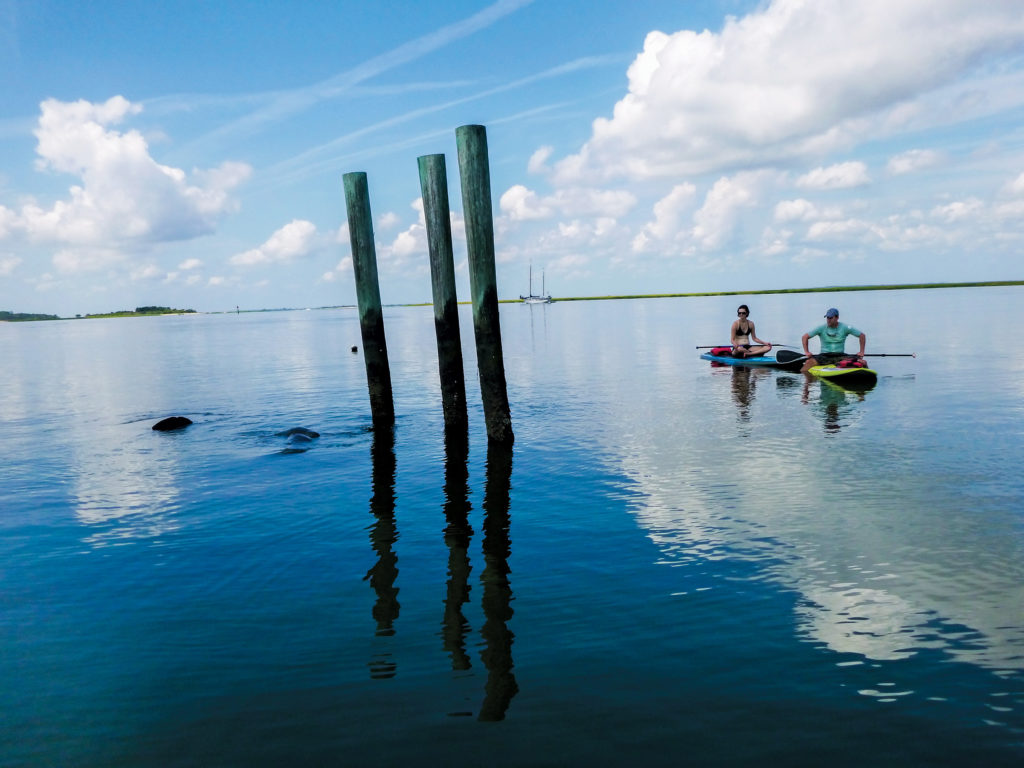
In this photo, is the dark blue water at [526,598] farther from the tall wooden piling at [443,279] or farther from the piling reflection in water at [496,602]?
the tall wooden piling at [443,279]

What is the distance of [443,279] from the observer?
14914 mm

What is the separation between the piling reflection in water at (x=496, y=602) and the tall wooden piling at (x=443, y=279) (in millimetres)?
3968

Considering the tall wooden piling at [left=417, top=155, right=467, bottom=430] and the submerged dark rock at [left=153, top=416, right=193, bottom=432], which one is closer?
the tall wooden piling at [left=417, top=155, right=467, bottom=430]

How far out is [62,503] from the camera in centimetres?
1121

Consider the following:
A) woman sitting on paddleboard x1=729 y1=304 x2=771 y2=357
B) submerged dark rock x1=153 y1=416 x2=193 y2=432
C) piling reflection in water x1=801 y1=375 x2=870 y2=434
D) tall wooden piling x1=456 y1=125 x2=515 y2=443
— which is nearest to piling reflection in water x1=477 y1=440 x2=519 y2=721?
tall wooden piling x1=456 y1=125 x2=515 y2=443

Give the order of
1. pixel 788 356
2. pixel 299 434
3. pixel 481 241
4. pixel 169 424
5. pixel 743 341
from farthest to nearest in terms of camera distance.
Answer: pixel 743 341
pixel 788 356
pixel 169 424
pixel 299 434
pixel 481 241

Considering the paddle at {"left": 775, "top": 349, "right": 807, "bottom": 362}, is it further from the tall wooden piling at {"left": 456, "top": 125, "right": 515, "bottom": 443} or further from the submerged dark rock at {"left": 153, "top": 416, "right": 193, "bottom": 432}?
the submerged dark rock at {"left": 153, "top": 416, "right": 193, "bottom": 432}

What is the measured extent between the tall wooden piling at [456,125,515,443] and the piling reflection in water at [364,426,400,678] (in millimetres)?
2773

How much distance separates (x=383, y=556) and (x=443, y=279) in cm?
789

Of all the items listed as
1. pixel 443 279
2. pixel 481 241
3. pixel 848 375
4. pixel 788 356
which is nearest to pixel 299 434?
pixel 443 279

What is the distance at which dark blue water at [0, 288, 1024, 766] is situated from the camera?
465 centimetres

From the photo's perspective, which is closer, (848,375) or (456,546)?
(456,546)

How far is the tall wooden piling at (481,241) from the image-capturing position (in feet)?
41.9

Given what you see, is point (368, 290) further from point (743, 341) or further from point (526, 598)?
point (743, 341)
